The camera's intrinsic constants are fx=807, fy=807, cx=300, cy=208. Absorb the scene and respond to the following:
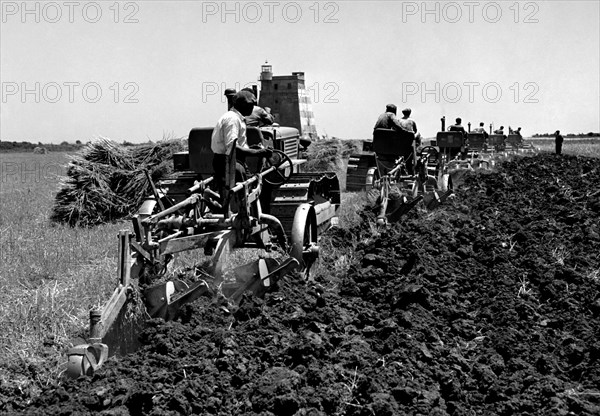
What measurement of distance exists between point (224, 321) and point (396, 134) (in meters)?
9.22

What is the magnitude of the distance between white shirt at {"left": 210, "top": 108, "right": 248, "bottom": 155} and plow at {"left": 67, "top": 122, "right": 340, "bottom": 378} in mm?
154

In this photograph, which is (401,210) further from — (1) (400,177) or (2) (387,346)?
(2) (387,346)

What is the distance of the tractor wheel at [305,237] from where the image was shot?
8.40 metres

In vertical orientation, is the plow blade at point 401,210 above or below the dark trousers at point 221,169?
below

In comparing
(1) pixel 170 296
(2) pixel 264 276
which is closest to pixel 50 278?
(2) pixel 264 276

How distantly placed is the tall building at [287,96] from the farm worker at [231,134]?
1724 inches

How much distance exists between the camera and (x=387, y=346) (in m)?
5.86

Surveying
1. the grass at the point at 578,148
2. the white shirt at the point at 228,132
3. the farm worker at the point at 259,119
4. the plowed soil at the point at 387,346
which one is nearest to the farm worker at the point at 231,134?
the white shirt at the point at 228,132

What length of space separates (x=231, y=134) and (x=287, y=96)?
4566 centimetres

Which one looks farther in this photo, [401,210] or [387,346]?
[401,210]

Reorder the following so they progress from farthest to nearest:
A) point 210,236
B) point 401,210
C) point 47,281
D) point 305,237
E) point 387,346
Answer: point 401,210
point 305,237
point 47,281
point 210,236
point 387,346

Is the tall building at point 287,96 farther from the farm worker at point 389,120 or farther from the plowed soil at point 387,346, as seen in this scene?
the plowed soil at point 387,346

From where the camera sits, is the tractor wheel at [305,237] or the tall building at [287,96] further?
the tall building at [287,96]

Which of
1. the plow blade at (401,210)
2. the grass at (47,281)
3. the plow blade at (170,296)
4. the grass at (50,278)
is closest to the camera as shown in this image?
the grass at (50,278)
